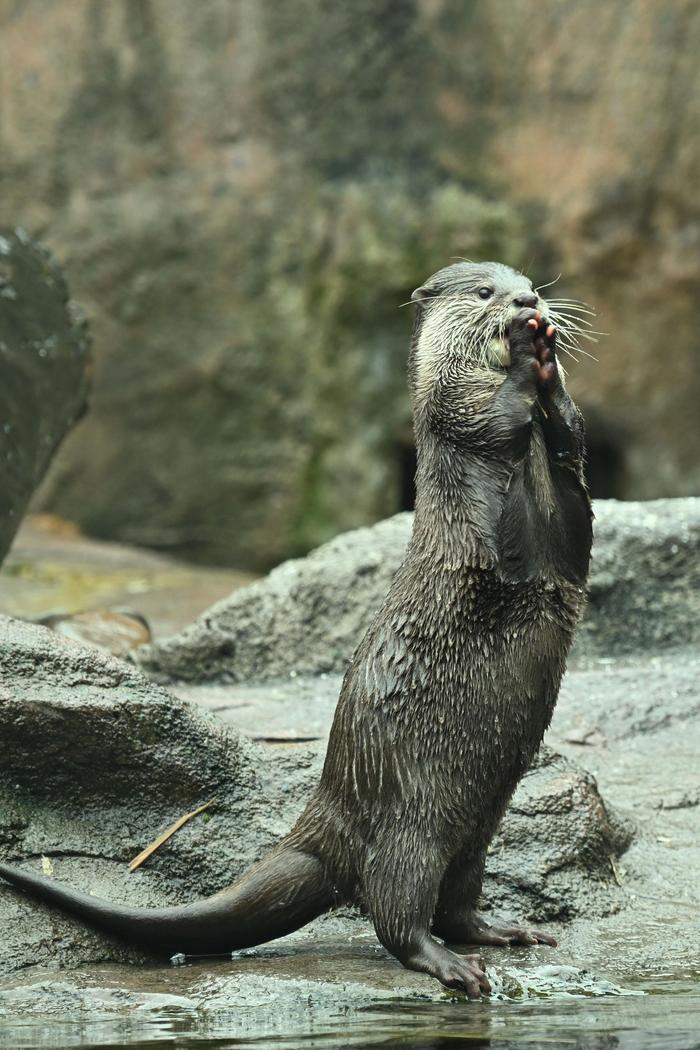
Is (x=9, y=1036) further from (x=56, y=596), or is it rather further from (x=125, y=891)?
(x=56, y=596)

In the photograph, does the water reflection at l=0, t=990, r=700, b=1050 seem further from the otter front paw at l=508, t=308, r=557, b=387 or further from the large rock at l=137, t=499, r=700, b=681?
the large rock at l=137, t=499, r=700, b=681

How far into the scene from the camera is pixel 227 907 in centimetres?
322

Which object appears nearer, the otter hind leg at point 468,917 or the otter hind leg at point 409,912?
the otter hind leg at point 409,912

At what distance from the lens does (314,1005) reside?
291cm

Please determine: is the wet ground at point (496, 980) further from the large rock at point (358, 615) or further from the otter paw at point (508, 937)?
the large rock at point (358, 615)

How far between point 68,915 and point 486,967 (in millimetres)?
901

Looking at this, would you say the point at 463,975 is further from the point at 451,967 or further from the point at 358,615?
the point at 358,615

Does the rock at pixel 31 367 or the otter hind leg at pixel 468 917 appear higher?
the rock at pixel 31 367

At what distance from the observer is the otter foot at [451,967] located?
9.75ft

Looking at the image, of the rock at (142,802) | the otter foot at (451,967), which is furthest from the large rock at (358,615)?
the otter foot at (451,967)

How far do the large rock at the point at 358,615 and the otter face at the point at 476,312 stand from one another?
2034 mm

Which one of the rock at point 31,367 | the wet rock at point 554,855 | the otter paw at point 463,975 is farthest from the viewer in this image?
the rock at point 31,367

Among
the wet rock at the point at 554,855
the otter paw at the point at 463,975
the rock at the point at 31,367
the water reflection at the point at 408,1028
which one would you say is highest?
the rock at the point at 31,367

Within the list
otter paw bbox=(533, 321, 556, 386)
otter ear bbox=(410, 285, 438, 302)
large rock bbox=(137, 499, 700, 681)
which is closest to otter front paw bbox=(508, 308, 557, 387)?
otter paw bbox=(533, 321, 556, 386)
